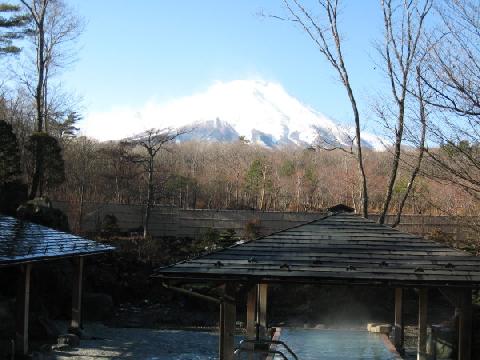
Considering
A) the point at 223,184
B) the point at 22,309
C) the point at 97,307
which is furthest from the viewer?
the point at 223,184

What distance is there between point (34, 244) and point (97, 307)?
717 cm

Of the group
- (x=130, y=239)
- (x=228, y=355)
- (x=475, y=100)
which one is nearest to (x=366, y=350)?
(x=228, y=355)

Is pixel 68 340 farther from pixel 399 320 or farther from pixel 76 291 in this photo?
pixel 399 320

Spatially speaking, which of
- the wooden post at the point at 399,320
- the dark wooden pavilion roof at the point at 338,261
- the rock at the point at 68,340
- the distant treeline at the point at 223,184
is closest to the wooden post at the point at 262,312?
the dark wooden pavilion roof at the point at 338,261

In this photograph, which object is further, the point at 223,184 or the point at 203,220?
the point at 223,184

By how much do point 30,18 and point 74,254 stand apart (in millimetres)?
14673

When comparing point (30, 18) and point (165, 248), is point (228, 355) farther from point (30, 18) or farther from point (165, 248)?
point (30, 18)

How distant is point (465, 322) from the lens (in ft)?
24.0

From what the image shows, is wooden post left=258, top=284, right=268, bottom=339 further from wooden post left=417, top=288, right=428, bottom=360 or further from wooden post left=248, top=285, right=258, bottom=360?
wooden post left=417, top=288, right=428, bottom=360

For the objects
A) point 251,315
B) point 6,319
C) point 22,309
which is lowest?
point 6,319

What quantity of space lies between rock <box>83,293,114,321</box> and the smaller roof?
424cm

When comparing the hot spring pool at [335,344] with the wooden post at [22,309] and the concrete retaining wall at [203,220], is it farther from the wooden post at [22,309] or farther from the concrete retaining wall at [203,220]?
the concrete retaining wall at [203,220]

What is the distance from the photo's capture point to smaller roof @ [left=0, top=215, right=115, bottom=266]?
9.83 m

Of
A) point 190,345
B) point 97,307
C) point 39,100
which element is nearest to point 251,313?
point 190,345
